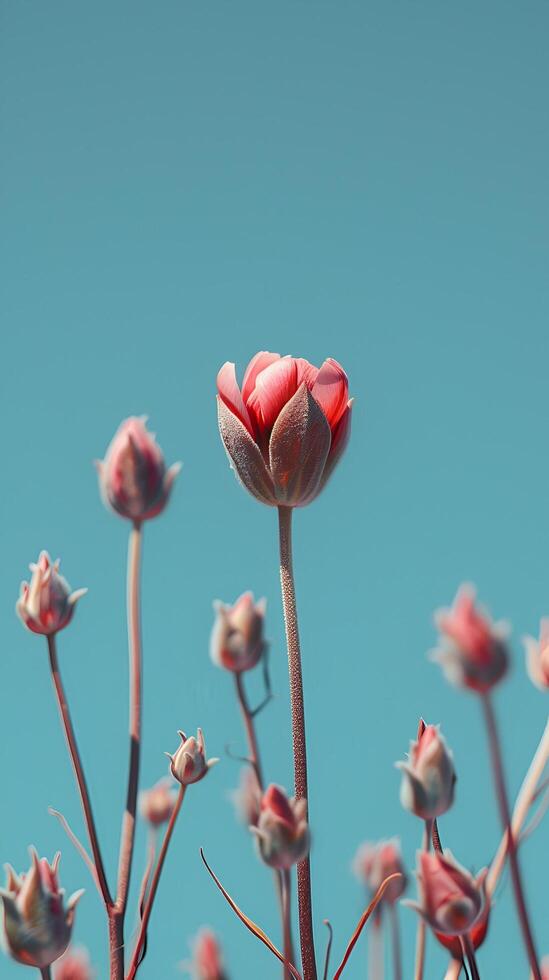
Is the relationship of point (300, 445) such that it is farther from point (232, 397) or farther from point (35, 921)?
point (35, 921)

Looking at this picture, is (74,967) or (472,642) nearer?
(472,642)

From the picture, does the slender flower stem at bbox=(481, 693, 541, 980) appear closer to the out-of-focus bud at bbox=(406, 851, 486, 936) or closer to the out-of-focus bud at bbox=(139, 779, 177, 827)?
the out-of-focus bud at bbox=(406, 851, 486, 936)

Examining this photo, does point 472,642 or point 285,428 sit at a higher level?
point 285,428

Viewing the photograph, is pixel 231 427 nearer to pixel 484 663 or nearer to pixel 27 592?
pixel 27 592

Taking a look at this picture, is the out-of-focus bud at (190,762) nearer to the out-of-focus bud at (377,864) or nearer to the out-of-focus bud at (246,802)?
the out-of-focus bud at (246,802)

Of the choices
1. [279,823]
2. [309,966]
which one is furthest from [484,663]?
[309,966]

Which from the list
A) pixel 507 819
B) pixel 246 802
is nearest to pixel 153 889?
pixel 246 802
